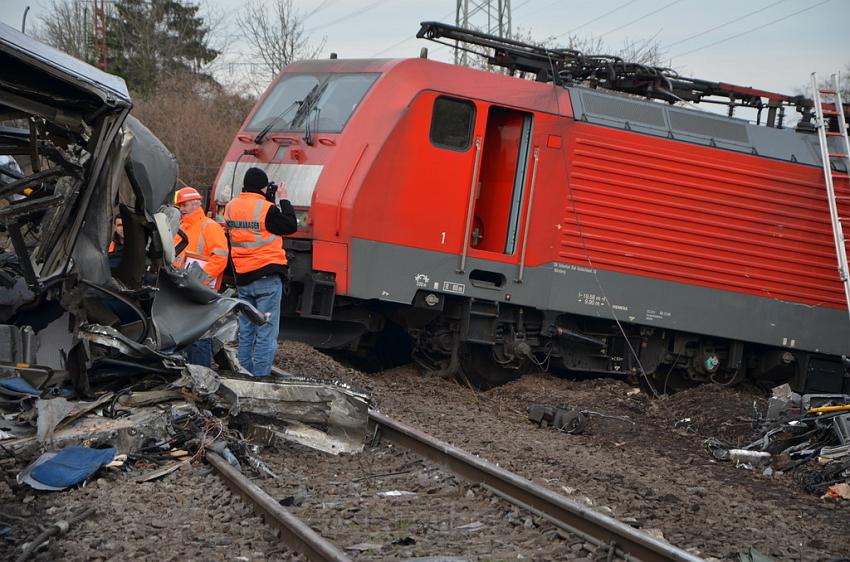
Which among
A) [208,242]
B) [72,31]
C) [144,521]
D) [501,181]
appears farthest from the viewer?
[72,31]

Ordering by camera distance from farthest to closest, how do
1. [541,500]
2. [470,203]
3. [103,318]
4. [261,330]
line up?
1. [470,203]
2. [261,330]
3. [103,318]
4. [541,500]

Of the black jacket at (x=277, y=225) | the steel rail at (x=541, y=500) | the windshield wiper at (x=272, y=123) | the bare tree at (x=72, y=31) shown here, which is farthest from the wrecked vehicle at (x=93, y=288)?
the bare tree at (x=72, y=31)

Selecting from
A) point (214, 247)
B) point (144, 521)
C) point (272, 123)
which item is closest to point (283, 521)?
point (144, 521)

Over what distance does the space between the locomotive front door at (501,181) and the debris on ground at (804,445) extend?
3.10 m

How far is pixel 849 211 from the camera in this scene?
1250 cm

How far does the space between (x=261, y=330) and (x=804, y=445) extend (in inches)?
180

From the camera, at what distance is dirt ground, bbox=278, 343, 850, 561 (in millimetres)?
5910

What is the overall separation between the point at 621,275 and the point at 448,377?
2.20 meters

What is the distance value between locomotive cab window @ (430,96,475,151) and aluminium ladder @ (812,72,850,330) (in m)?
4.30

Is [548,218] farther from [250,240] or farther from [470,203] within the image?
[250,240]

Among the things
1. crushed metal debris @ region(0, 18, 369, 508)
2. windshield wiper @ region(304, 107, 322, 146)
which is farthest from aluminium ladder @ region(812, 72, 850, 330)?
crushed metal debris @ region(0, 18, 369, 508)

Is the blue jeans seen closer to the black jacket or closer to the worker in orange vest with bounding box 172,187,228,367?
the black jacket

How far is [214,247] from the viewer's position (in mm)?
9344

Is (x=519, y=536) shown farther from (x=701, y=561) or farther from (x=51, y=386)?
(x=51, y=386)
